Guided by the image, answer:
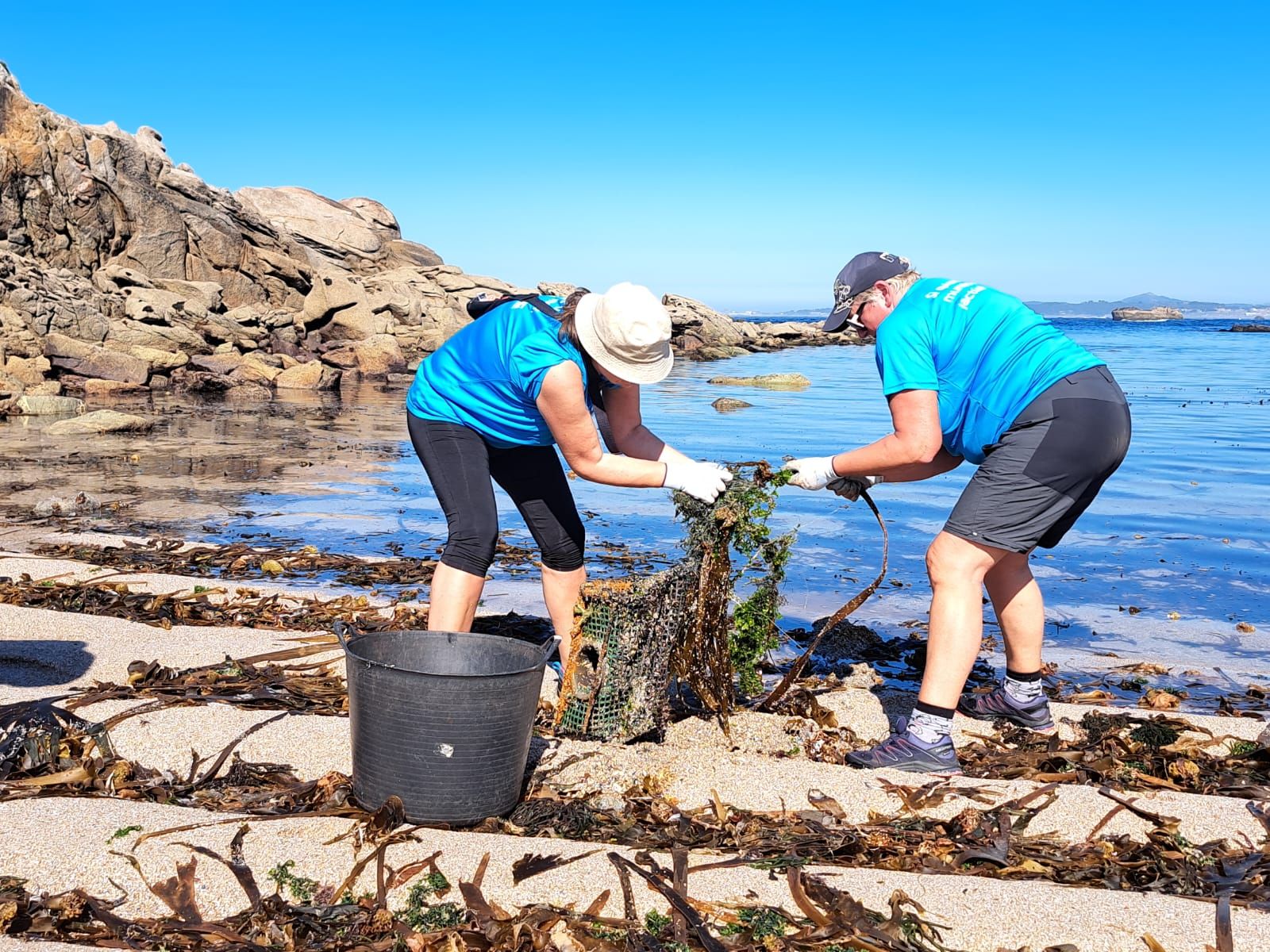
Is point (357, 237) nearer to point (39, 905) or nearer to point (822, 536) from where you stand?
point (822, 536)

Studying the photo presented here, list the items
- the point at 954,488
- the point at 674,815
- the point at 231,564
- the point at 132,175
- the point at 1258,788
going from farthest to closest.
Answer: the point at 132,175 → the point at 954,488 → the point at 231,564 → the point at 1258,788 → the point at 674,815

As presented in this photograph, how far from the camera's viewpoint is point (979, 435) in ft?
Answer: 14.6

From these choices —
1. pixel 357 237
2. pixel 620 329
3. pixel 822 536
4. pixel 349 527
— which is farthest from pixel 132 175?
pixel 620 329

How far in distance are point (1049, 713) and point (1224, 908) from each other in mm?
2001

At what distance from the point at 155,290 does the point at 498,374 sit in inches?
983

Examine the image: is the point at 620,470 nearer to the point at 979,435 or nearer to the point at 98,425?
the point at 979,435

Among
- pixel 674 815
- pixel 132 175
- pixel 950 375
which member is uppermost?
pixel 132 175

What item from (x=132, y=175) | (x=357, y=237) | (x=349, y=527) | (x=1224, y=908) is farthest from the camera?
(x=357, y=237)

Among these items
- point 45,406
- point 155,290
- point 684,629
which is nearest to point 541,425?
point 684,629

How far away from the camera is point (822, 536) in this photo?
9.81m

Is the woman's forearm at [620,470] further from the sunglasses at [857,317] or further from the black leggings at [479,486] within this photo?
the sunglasses at [857,317]

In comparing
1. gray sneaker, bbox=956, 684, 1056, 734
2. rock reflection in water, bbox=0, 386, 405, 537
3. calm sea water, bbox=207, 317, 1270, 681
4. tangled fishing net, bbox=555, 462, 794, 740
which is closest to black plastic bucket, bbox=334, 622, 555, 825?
tangled fishing net, bbox=555, 462, 794, 740

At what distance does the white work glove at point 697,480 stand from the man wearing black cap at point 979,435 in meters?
0.67

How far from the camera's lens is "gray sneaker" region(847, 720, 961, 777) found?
4320 mm
